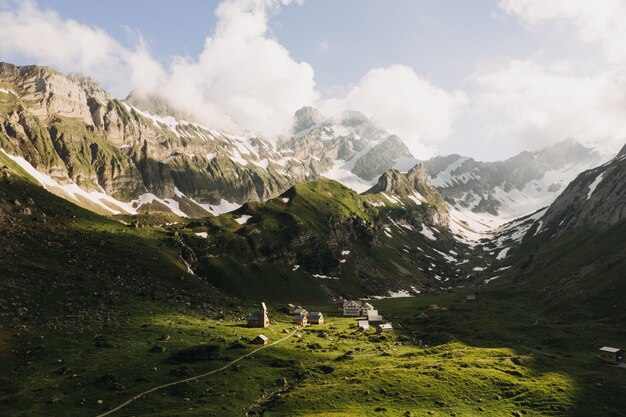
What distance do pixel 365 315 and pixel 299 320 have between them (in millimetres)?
32590

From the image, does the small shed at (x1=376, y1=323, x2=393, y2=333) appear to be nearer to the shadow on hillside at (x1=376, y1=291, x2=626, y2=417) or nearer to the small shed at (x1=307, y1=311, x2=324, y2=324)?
the shadow on hillside at (x1=376, y1=291, x2=626, y2=417)

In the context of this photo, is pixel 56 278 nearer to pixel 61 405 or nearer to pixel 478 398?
pixel 61 405

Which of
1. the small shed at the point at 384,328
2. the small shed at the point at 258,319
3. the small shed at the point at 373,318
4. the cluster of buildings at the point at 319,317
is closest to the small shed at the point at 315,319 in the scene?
the cluster of buildings at the point at 319,317

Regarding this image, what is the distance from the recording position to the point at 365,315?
15312 cm

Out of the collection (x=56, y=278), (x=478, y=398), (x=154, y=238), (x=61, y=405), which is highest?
(x=154, y=238)

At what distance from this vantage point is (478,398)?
6888cm

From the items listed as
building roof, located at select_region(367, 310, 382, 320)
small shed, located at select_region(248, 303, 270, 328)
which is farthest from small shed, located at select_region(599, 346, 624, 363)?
small shed, located at select_region(248, 303, 270, 328)

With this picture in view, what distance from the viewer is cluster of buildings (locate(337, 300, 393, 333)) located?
422ft

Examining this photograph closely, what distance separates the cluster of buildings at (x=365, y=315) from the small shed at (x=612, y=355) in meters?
53.7

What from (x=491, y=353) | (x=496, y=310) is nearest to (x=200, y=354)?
(x=491, y=353)

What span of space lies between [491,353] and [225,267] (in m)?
105

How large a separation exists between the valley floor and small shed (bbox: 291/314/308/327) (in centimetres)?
1835

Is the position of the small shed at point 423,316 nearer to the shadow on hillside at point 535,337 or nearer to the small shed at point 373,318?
the shadow on hillside at point 535,337

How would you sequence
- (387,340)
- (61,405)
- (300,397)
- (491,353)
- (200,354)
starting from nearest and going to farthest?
(61,405) < (300,397) < (200,354) < (491,353) < (387,340)
